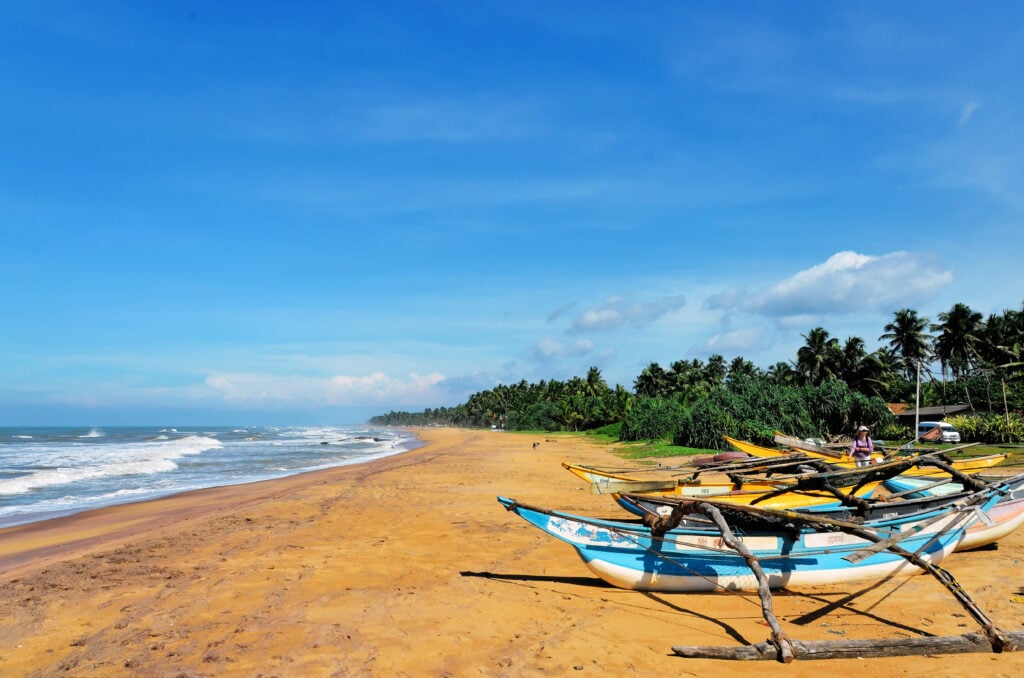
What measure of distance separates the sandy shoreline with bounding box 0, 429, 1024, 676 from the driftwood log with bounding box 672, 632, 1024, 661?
8 cm

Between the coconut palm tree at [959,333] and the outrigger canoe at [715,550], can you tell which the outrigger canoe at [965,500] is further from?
the coconut palm tree at [959,333]

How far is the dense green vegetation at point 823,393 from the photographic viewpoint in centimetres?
3234

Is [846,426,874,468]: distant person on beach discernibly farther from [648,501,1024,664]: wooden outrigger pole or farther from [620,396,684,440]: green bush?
[620,396,684,440]: green bush

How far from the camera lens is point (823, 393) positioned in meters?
34.8

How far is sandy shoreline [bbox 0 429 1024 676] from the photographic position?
18.6 ft

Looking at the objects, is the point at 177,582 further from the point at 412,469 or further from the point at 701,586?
the point at 412,469

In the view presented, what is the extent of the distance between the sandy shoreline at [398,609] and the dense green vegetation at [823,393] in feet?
76.5

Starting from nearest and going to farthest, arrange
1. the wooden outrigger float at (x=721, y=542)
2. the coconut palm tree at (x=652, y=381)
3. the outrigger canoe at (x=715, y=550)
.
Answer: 1. the wooden outrigger float at (x=721, y=542)
2. the outrigger canoe at (x=715, y=550)
3. the coconut palm tree at (x=652, y=381)

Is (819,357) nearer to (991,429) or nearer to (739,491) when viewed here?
(991,429)

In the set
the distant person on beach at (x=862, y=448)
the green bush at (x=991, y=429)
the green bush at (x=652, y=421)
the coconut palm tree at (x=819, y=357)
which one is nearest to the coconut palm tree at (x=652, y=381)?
the coconut palm tree at (x=819, y=357)

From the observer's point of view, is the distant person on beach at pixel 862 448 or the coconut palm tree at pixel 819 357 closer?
the distant person on beach at pixel 862 448

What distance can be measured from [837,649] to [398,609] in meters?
4.53

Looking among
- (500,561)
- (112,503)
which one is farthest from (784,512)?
(112,503)

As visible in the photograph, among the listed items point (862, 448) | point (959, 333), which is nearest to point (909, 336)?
point (959, 333)
